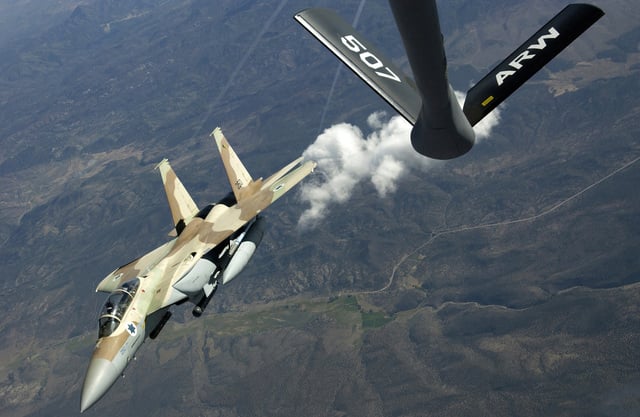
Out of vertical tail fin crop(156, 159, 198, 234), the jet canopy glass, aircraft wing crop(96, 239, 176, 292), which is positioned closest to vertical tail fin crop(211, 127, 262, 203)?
vertical tail fin crop(156, 159, 198, 234)

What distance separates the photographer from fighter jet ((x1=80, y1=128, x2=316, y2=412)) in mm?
31016

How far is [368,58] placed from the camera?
15367mm

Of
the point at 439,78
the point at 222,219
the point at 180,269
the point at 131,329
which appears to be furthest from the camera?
the point at 222,219

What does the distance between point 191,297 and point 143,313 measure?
3.61 m

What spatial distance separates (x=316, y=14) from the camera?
1656cm

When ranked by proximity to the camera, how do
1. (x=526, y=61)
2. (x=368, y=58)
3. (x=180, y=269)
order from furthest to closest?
(x=180, y=269), (x=368, y=58), (x=526, y=61)

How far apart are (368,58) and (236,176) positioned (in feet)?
104

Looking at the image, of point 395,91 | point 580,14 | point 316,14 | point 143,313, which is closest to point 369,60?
point 395,91

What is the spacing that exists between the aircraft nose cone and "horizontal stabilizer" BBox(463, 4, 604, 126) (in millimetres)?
25238

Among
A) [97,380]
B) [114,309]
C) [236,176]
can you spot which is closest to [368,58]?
[114,309]

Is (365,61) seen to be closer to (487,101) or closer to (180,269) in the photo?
(487,101)

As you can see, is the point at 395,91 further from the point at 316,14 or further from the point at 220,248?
the point at 220,248

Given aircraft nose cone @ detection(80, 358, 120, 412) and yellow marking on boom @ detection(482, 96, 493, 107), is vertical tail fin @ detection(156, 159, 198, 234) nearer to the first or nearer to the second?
aircraft nose cone @ detection(80, 358, 120, 412)

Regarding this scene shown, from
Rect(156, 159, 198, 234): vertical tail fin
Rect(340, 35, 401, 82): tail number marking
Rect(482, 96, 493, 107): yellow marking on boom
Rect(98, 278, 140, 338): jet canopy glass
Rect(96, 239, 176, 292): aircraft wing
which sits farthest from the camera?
Rect(156, 159, 198, 234): vertical tail fin
